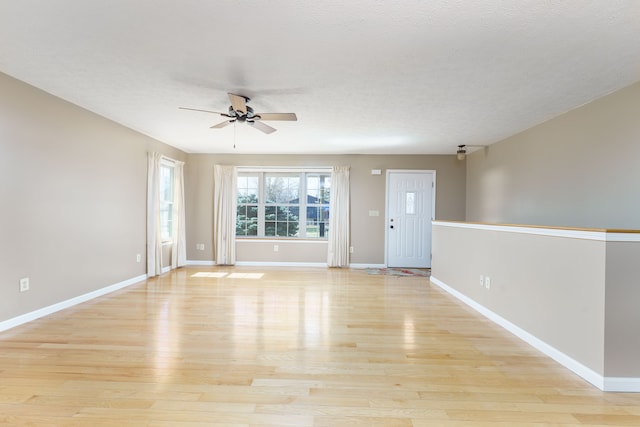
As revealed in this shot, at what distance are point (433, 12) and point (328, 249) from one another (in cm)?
493

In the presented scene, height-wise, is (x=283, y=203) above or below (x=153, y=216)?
above

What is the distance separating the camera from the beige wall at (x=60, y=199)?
2934 mm

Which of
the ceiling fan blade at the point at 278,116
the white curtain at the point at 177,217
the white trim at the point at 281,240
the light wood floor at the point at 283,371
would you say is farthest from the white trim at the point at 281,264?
the ceiling fan blade at the point at 278,116

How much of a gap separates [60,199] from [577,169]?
19.4ft

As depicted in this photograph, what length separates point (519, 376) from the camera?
2.18m

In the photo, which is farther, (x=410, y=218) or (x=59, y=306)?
(x=410, y=218)

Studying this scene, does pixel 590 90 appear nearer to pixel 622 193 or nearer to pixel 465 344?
pixel 622 193

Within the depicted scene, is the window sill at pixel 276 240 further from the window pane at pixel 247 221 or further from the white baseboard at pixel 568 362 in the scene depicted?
the white baseboard at pixel 568 362

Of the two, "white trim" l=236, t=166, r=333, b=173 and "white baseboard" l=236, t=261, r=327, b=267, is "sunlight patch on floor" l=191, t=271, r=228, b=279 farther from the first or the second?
"white trim" l=236, t=166, r=333, b=173

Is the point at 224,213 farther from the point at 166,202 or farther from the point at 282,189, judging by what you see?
the point at 282,189

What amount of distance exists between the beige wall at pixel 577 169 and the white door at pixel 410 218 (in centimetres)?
140

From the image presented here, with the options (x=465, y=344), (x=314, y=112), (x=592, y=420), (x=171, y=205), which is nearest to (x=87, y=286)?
(x=171, y=205)

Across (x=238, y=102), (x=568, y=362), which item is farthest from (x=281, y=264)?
(x=568, y=362)

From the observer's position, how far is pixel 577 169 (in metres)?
3.50
